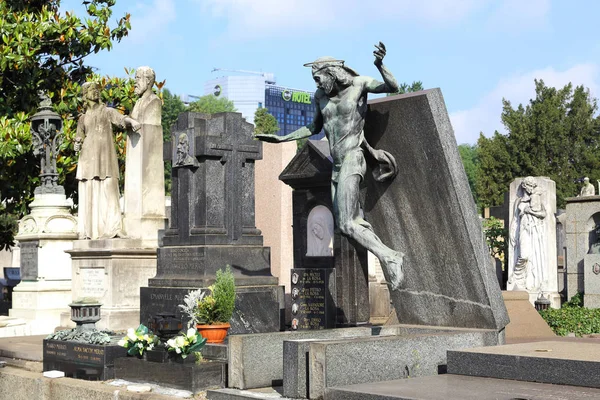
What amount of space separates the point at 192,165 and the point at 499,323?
4.91 m

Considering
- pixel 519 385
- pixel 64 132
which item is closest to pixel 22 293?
pixel 64 132

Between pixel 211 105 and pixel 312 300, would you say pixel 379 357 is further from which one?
pixel 211 105

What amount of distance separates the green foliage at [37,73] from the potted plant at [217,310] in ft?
39.3

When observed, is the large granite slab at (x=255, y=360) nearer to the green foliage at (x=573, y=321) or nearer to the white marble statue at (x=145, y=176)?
the green foliage at (x=573, y=321)

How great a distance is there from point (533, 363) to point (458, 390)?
2.52ft

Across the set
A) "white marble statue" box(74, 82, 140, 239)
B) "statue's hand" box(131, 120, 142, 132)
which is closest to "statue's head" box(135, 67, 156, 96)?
"white marble statue" box(74, 82, 140, 239)

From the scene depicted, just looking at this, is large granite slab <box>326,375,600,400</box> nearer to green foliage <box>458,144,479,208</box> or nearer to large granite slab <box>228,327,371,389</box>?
large granite slab <box>228,327,371,389</box>

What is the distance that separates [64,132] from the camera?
20.2 m

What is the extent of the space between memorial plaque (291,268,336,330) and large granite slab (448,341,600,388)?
10.7ft

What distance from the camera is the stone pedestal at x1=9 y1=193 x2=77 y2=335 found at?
52.3 ft

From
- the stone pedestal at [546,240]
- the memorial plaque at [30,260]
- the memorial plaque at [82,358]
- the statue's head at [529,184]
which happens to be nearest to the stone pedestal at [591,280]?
the stone pedestal at [546,240]

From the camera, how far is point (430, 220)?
826 centimetres

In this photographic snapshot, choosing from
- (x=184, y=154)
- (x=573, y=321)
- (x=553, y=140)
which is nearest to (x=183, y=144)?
(x=184, y=154)

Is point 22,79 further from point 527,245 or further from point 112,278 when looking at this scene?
point 527,245
